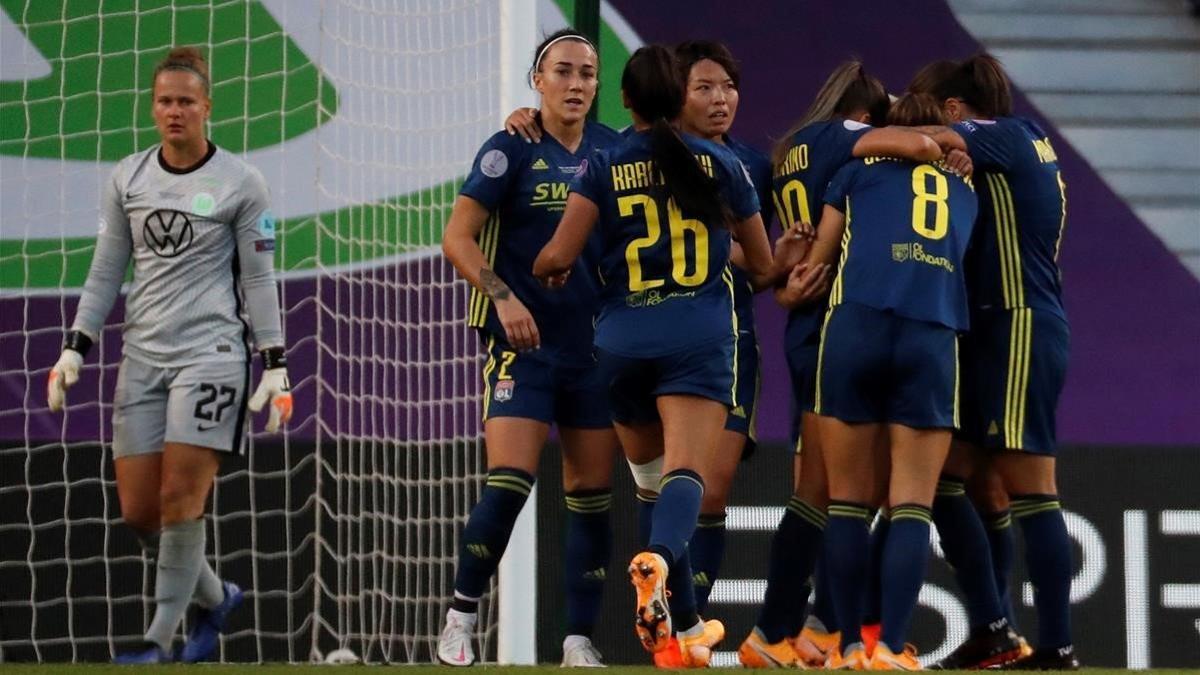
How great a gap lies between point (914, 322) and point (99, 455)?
162 inches

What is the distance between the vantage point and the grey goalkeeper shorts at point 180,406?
248 inches

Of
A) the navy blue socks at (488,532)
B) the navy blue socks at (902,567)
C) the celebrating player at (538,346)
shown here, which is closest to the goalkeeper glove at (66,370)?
the celebrating player at (538,346)

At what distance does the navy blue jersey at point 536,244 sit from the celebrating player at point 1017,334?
1.19m

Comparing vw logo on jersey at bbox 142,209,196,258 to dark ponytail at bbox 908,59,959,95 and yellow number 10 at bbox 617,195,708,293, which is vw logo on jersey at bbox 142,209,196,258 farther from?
dark ponytail at bbox 908,59,959,95

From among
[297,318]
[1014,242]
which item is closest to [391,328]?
[297,318]

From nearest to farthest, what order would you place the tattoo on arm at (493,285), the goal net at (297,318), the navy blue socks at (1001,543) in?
the tattoo on arm at (493,285)
the navy blue socks at (1001,543)
the goal net at (297,318)

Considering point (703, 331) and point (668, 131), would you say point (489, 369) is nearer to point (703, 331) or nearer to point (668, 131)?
point (703, 331)

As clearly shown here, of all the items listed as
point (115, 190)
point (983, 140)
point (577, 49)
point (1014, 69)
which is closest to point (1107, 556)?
point (1014, 69)

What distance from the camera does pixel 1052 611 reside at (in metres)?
6.21

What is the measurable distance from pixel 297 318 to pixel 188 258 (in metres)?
2.51

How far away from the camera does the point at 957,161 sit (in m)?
6.03

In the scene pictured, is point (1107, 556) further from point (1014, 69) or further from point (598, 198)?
point (598, 198)

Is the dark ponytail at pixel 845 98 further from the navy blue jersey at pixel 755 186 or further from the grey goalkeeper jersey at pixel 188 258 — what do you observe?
the grey goalkeeper jersey at pixel 188 258

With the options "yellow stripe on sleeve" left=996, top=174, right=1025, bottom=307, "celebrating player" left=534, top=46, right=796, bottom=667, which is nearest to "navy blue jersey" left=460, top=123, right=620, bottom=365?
"celebrating player" left=534, top=46, right=796, bottom=667
